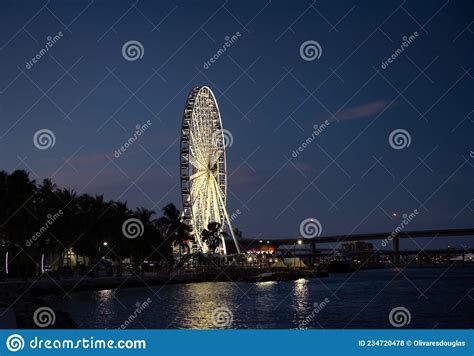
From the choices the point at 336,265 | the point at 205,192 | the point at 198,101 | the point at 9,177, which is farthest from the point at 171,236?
the point at 336,265

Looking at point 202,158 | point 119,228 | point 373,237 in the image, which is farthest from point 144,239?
point 373,237

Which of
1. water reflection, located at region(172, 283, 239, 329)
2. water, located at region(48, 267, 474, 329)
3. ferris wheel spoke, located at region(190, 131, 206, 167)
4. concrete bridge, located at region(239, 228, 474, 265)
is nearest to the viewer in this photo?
water reflection, located at region(172, 283, 239, 329)

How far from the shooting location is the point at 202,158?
83.1m

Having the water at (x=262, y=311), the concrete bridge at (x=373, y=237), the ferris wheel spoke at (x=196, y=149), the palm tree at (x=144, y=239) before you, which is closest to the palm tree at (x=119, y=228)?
the palm tree at (x=144, y=239)

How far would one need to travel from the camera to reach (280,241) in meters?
181

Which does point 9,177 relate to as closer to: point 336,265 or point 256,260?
point 256,260

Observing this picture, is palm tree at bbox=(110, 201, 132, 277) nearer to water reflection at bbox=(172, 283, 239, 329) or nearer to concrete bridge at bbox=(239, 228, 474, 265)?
water reflection at bbox=(172, 283, 239, 329)

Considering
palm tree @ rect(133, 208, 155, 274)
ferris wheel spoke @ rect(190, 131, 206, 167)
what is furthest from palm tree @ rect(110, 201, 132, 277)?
ferris wheel spoke @ rect(190, 131, 206, 167)

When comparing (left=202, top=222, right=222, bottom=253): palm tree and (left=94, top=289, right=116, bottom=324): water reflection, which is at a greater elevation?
(left=202, top=222, right=222, bottom=253): palm tree

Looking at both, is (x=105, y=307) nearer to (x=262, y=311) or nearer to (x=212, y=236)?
(x=262, y=311)

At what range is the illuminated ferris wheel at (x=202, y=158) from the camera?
8156 centimetres

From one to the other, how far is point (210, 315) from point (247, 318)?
2999 mm

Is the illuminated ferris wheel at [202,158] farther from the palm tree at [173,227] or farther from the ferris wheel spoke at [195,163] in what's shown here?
the palm tree at [173,227]

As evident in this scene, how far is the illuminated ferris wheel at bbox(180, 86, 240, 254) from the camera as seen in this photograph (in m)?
81.6
